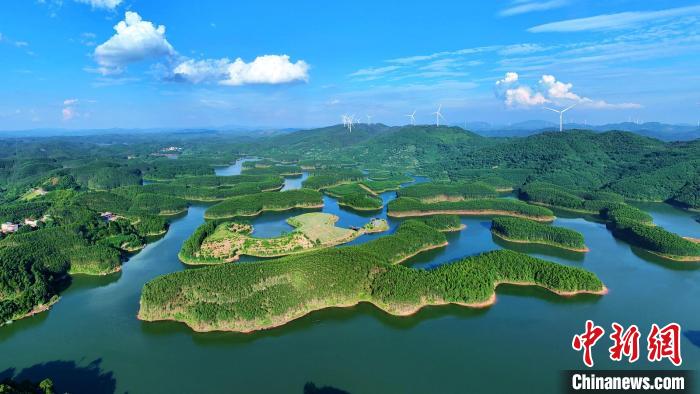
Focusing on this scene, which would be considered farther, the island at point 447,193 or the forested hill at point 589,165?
the forested hill at point 589,165

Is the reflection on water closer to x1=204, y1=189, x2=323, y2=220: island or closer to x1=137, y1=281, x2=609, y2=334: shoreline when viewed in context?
x1=137, y1=281, x2=609, y2=334: shoreline

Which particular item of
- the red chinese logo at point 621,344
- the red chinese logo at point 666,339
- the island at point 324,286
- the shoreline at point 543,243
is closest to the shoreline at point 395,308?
the island at point 324,286

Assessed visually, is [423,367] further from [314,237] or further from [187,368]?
[314,237]

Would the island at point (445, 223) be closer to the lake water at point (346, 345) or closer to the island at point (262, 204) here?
the lake water at point (346, 345)

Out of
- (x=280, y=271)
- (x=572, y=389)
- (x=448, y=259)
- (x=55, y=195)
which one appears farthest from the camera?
(x=55, y=195)

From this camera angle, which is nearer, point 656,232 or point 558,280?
point 558,280

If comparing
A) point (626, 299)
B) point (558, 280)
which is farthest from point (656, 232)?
point (558, 280)
